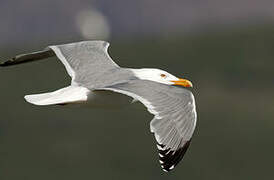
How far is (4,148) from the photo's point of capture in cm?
1323

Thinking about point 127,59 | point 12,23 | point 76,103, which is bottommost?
point 12,23

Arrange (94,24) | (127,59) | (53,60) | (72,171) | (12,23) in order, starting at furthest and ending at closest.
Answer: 1. (12,23)
2. (94,24)
3. (53,60)
4. (127,59)
5. (72,171)

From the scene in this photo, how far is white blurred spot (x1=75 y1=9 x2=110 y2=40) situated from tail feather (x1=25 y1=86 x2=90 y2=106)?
14.5 meters

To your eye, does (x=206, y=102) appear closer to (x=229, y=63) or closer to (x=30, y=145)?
(x=229, y=63)

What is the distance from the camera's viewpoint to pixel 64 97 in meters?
5.36

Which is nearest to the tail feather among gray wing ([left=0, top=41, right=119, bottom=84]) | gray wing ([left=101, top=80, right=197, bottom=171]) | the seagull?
the seagull

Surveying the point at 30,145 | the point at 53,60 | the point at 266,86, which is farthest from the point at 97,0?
the point at 30,145

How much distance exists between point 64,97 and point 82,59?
0.69m

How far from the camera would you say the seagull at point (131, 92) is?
15.5 feet

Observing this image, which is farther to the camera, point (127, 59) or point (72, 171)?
point (127, 59)

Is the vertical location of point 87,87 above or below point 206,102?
above

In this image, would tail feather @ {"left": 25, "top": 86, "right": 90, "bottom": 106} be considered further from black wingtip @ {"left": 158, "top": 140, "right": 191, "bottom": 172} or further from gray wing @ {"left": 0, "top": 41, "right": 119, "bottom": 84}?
black wingtip @ {"left": 158, "top": 140, "right": 191, "bottom": 172}

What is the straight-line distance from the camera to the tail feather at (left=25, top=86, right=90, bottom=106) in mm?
5316

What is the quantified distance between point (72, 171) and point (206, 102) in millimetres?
3436
